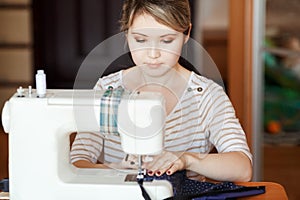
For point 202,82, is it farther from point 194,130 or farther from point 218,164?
point 218,164

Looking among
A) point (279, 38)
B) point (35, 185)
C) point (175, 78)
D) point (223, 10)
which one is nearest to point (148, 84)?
point (175, 78)

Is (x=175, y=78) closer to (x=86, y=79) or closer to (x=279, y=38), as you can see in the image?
(x=86, y=79)

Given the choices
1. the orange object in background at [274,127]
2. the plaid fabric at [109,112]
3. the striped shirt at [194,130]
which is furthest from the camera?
the orange object in background at [274,127]

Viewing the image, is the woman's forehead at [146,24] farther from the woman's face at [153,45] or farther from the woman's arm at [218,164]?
the woman's arm at [218,164]

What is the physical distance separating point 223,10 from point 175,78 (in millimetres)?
3399

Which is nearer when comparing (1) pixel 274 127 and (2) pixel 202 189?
(2) pixel 202 189

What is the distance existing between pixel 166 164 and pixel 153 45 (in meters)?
0.27

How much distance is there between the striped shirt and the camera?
1805 millimetres

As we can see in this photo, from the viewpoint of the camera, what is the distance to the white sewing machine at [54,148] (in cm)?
153

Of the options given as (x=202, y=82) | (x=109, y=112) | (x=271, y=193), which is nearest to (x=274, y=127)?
(x=202, y=82)

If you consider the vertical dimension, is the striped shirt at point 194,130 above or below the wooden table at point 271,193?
above

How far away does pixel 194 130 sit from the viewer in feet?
6.04

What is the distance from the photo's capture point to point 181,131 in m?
1.80

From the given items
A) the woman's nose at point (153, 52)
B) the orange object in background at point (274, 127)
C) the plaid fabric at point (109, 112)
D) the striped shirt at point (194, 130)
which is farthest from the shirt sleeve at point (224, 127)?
the orange object in background at point (274, 127)
